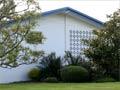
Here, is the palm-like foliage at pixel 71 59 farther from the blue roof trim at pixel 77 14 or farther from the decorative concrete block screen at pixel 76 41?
the blue roof trim at pixel 77 14

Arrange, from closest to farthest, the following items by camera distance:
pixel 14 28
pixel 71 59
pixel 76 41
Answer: pixel 14 28
pixel 71 59
pixel 76 41

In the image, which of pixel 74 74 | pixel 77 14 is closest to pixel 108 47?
pixel 74 74

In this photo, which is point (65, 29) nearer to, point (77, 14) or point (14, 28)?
point (77, 14)

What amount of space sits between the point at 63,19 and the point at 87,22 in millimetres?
2200

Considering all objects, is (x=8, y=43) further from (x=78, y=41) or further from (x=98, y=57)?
(x=78, y=41)

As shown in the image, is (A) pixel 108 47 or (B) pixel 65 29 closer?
(A) pixel 108 47

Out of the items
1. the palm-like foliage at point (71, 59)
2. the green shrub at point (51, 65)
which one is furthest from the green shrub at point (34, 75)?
the palm-like foliage at point (71, 59)

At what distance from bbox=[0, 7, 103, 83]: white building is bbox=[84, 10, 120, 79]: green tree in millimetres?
3482

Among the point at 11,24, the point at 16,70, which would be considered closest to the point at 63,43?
the point at 16,70

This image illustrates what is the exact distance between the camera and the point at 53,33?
1469 inches

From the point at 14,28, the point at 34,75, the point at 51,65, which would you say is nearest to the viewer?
the point at 14,28

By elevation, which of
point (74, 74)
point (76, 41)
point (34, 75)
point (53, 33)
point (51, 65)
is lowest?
point (34, 75)

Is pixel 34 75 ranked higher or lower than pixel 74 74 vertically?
lower

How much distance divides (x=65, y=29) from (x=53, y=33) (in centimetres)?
124
